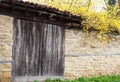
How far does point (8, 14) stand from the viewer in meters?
12.4

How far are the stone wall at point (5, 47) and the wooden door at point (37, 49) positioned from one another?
11.7 inches

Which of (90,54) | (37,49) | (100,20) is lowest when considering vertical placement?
(90,54)

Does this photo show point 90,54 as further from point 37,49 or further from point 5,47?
point 5,47

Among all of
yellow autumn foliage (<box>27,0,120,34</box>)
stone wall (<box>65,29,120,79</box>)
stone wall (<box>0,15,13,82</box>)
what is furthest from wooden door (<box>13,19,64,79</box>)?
yellow autumn foliage (<box>27,0,120,34</box>)

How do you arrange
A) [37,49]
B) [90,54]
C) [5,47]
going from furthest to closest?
[90,54] → [37,49] → [5,47]

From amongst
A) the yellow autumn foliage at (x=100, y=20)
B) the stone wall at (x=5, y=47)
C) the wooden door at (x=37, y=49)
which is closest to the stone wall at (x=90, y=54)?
the yellow autumn foliage at (x=100, y=20)

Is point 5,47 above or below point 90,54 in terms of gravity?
above

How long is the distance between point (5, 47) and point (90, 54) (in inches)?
209

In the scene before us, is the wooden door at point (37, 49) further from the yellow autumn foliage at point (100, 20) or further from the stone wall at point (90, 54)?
the yellow autumn foliage at point (100, 20)

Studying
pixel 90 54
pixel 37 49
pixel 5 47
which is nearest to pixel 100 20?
pixel 90 54

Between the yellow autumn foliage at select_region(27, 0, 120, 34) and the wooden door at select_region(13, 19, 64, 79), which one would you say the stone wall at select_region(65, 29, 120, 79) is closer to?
the yellow autumn foliage at select_region(27, 0, 120, 34)

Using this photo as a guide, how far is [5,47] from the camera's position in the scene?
12242 mm

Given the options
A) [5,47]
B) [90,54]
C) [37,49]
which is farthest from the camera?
[90,54]

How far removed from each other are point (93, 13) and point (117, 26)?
1.54 m
